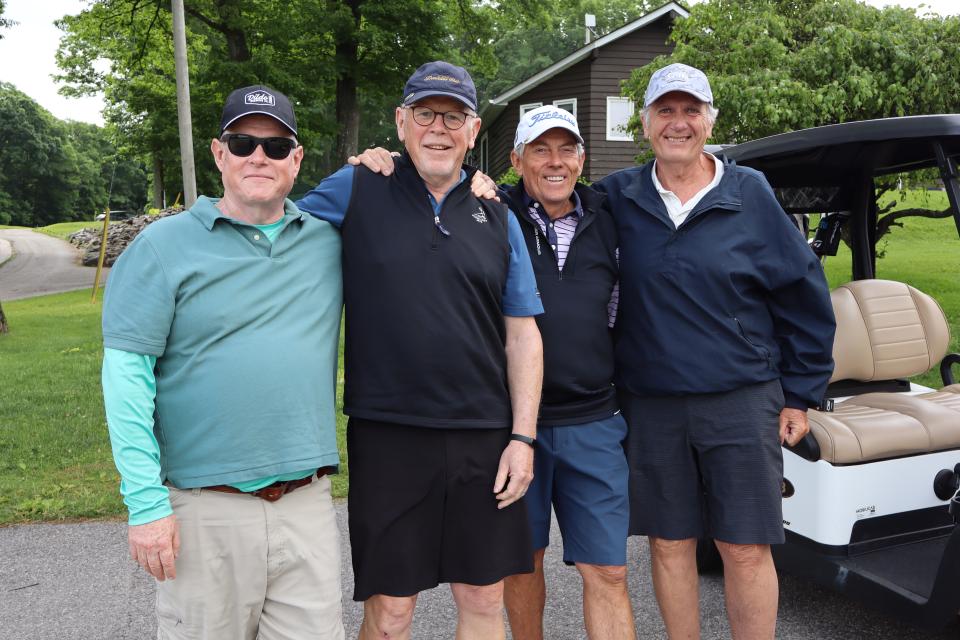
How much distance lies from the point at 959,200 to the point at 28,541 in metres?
4.49

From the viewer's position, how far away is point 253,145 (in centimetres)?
222

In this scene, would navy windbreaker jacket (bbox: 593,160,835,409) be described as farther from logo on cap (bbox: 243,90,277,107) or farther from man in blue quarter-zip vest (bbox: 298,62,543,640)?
logo on cap (bbox: 243,90,277,107)

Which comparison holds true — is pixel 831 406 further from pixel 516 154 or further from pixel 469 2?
pixel 469 2

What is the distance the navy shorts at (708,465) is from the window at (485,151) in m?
27.4

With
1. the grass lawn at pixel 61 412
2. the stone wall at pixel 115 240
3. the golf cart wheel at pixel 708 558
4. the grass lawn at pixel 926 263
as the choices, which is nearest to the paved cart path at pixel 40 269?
the stone wall at pixel 115 240

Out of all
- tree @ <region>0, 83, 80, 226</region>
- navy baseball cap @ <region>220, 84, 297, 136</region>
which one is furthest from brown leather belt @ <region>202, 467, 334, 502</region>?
tree @ <region>0, 83, 80, 226</region>

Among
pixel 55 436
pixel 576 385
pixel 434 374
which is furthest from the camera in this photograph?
pixel 55 436

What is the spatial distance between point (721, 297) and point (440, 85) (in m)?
1.12

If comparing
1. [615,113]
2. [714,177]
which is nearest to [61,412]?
[714,177]

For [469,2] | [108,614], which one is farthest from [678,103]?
[469,2]

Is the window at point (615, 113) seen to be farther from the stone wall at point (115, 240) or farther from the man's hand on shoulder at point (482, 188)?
the man's hand on shoulder at point (482, 188)

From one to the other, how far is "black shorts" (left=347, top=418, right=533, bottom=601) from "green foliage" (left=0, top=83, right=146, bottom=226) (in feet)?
207

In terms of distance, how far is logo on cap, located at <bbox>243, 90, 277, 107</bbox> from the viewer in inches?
87.4

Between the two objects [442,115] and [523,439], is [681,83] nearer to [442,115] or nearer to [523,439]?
[442,115]
